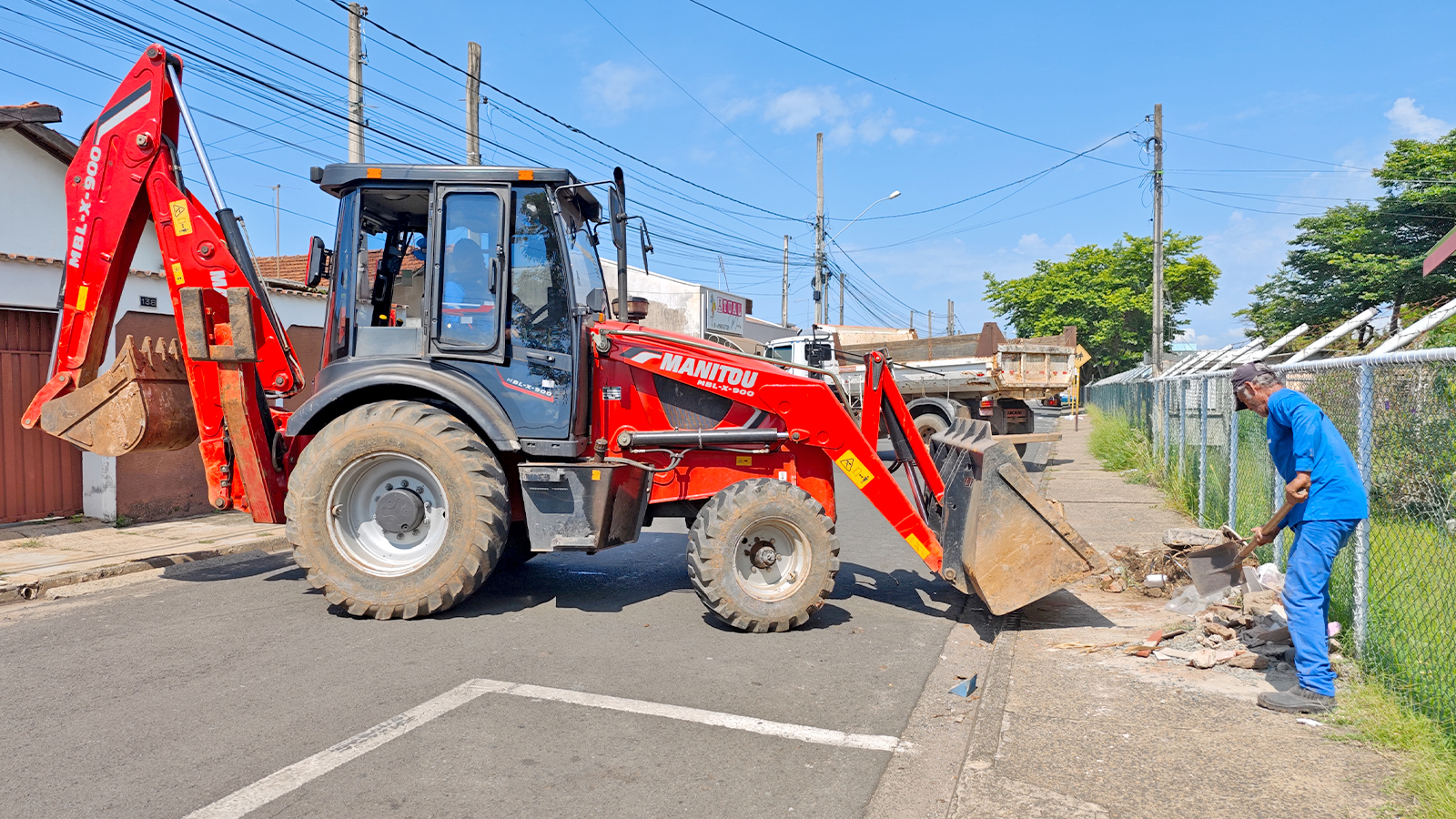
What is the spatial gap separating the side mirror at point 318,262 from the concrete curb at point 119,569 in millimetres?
3102

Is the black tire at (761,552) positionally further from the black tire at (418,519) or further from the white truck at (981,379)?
the white truck at (981,379)

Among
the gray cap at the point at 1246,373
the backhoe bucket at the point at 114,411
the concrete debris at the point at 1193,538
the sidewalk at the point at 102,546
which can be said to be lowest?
the sidewalk at the point at 102,546

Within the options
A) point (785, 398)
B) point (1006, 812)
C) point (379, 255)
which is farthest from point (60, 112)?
point (1006, 812)

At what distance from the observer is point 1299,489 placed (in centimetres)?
432

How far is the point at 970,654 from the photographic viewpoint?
539cm

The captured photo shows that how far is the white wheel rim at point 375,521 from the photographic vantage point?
19.3 feet

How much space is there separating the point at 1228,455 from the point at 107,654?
867 centimetres

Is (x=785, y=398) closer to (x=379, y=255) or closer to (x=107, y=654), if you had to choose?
(x=379, y=255)

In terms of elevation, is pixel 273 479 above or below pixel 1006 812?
above

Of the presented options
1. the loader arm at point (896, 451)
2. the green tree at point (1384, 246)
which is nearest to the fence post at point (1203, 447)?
the loader arm at point (896, 451)

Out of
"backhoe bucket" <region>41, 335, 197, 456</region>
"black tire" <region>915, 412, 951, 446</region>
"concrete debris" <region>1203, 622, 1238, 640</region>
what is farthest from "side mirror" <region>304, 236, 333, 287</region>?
"black tire" <region>915, 412, 951, 446</region>

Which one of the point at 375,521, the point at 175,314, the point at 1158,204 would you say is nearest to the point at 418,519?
the point at 375,521

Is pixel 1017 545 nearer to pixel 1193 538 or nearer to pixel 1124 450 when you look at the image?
pixel 1193 538

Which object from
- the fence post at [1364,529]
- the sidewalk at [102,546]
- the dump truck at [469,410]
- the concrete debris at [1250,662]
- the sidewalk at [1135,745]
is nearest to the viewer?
the sidewalk at [1135,745]
